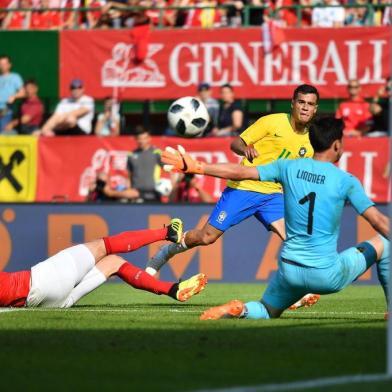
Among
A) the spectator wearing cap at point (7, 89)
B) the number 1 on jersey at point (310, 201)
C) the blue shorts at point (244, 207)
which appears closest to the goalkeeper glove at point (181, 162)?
the number 1 on jersey at point (310, 201)

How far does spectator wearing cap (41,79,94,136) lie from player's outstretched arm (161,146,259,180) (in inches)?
451

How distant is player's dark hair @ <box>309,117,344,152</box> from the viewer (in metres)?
9.52

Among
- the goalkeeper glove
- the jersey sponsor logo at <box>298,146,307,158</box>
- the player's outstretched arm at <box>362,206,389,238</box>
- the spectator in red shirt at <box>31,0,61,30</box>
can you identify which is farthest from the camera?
the spectator in red shirt at <box>31,0,61,30</box>

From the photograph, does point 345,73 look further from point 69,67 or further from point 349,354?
point 349,354

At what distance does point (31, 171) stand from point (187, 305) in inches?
309

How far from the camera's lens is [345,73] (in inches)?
818

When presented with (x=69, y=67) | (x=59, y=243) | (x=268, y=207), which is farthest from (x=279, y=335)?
(x=69, y=67)

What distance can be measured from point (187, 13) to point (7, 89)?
3469 millimetres

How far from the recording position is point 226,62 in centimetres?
2119

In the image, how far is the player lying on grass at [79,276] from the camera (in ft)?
36.0

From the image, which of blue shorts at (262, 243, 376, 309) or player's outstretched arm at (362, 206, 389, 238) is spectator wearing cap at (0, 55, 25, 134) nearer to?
blue shorts at (262, 243, 376, 309)

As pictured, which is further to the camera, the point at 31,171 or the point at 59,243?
the point at 31,171

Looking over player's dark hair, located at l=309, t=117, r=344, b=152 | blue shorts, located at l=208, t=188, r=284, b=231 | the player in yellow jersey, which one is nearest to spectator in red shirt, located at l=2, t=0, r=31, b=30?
the player in yellow jersey

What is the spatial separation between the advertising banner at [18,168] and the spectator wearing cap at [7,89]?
84cm
